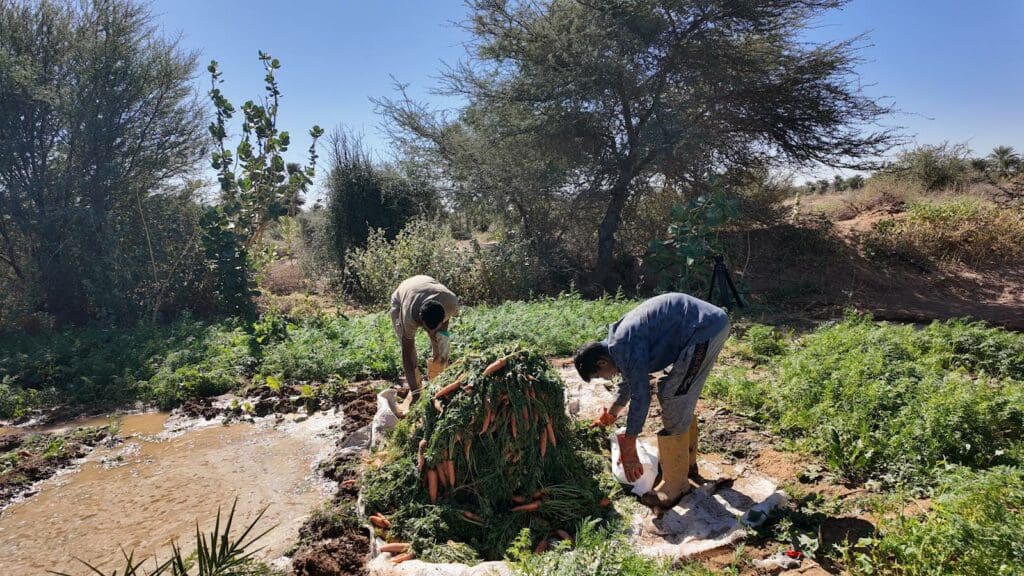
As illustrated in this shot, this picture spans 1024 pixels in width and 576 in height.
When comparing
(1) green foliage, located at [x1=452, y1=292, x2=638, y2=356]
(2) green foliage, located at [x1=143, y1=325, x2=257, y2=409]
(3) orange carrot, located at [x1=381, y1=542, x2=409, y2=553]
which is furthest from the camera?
(1) green foliage, located at [x1=452, y1=292, x2=638, y2=356]

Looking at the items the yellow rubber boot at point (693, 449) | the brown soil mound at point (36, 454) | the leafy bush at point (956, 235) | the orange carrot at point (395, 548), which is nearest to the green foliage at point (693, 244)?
the leafy bush at point (956, 235)

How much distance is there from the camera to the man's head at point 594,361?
3447mm


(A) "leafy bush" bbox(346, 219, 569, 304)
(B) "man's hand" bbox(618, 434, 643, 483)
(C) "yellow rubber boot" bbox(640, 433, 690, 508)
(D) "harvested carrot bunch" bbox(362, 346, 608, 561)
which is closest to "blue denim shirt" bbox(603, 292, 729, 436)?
(B) "man's hand" bbox(618, 434, 643, 483)

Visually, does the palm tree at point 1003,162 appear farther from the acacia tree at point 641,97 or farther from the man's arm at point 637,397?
the man's arm at point 637,397

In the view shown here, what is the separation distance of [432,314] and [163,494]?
2511 mm

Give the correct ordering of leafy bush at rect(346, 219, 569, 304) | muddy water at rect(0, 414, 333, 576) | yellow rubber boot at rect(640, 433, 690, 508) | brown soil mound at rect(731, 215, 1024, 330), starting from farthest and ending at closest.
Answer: leafy bush at rect(346, 219, 569, 304) → brown soil mound at rect(731, 215, 1024, 330) → muddy water at rect(0, 414, 333, 576) → yellow rubber boot at rect(640, 433, 690, 508)

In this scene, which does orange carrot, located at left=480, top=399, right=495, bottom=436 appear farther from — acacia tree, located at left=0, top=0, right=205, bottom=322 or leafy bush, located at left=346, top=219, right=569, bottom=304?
acacia tree, located at left=0, top=0, right=205, bottom=322

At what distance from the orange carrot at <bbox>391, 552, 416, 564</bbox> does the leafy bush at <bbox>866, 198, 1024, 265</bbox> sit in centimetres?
1194

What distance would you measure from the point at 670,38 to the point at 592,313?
6221 mm

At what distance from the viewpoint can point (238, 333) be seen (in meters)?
8.34

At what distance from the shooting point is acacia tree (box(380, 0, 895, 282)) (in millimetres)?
10680

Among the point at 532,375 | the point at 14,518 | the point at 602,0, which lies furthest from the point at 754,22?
the point at 14,518

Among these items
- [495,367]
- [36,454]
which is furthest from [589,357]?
[36,454]

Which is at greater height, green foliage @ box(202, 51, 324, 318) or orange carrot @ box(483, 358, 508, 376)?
green foliage @ box(202, 51, 324, 318)
